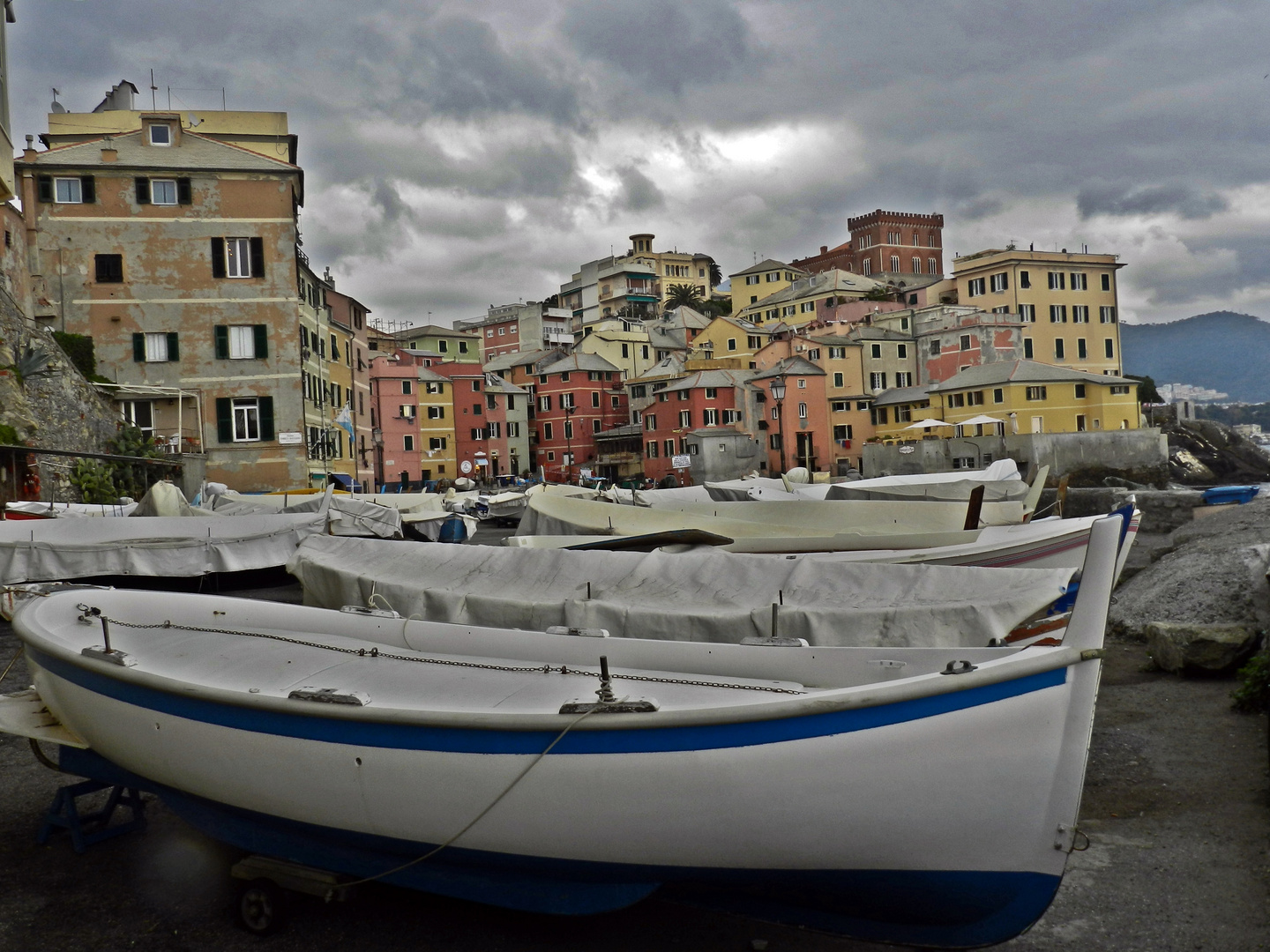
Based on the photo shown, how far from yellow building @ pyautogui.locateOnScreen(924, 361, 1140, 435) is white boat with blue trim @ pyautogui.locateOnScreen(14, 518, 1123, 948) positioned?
63581 millimetres

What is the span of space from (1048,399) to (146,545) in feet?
195

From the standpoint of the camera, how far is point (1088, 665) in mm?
3736

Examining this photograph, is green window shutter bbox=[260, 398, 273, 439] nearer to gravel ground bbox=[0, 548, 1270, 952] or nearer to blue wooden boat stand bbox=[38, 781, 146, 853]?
A: gravel ground bbox=[0, 548, 1270, 952]

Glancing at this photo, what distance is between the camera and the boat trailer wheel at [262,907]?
4.77m

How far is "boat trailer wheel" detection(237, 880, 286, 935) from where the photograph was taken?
477 cm

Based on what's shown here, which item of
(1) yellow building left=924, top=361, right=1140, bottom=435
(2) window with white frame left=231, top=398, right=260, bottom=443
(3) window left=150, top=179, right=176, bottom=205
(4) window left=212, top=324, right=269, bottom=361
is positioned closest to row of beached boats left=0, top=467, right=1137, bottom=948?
(2) window with white frame left=231, top=398, right=260, bottom=443

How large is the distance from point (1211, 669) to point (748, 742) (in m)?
6.99

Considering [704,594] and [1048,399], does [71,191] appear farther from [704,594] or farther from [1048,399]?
[1048,399]

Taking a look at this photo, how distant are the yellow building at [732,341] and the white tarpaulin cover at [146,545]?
69354 mm

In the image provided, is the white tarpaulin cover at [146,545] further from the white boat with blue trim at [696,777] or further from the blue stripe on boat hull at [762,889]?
the blue stripe on boat hull at [762,889]

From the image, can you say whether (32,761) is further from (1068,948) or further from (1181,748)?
(1181,748)

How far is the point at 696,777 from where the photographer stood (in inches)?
148

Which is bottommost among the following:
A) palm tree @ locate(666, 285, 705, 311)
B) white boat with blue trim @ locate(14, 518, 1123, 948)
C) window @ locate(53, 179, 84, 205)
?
white boat with blue trim @ locate(14, 518, 1123, 948)

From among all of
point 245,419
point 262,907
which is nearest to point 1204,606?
point 262,907
